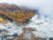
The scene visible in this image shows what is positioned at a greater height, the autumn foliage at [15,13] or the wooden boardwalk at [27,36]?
the autumn foliage at [15,13]

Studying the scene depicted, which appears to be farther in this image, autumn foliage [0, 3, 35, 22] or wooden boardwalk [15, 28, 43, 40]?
autumn foliage [0, 3, 35, 22]

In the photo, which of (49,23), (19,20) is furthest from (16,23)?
→ (49,23)

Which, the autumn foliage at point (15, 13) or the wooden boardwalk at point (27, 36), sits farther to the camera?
the autumn foliage at point (15, 13)

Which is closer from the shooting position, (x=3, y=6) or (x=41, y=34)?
(x=41, y=34)

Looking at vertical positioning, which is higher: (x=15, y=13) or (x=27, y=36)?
(x=15, y=13)

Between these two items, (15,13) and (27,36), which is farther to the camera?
(15,13)

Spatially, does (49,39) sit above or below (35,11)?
below

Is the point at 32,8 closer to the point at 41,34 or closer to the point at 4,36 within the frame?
the point at 41,34

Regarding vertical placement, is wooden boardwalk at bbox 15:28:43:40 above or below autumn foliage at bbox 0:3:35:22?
below
